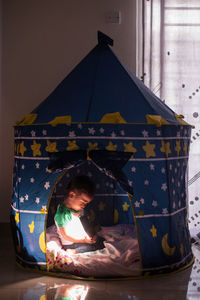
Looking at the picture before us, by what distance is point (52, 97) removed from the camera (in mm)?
2936

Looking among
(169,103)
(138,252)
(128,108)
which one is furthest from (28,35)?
(138,252)

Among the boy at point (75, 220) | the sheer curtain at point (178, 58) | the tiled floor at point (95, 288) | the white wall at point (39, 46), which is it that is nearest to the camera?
the tiled floor at point (95, 288)

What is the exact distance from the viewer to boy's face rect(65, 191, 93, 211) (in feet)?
9.29

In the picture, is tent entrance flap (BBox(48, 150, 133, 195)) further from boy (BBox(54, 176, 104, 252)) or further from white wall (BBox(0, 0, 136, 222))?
white wall (BBox(0, 0, 136, 222))

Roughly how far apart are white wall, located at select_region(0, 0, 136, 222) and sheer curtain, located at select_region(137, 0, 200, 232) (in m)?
0.28

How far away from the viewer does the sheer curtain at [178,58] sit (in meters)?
3.80

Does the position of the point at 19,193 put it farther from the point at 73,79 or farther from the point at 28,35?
the point at 28,35

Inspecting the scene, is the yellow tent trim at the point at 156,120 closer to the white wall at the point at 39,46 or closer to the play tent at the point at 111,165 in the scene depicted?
the play tent at the point at 111,165

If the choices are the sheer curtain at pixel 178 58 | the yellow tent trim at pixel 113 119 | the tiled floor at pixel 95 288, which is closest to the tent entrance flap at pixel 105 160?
the yellow tent trim at pixel 113 119

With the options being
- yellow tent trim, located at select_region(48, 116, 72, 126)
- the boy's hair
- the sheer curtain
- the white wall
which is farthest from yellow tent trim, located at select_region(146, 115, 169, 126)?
the white wall

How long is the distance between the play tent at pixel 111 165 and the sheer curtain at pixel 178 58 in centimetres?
90

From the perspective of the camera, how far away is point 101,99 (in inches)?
109

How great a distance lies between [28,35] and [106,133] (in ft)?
6.14

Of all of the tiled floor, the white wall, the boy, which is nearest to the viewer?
the tiled floor
